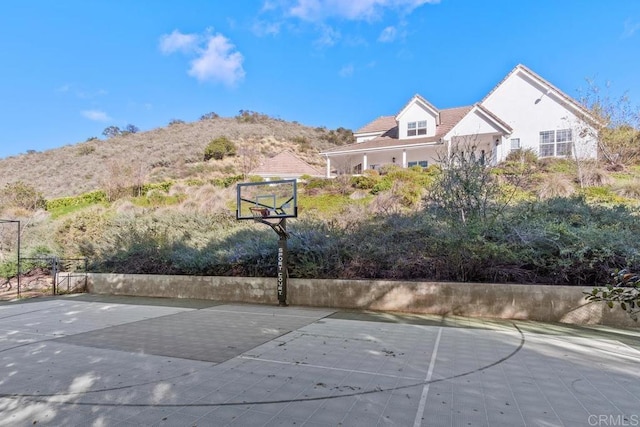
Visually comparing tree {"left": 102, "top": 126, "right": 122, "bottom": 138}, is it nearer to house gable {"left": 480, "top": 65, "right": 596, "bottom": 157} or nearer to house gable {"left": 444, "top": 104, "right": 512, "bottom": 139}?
house gable {"left": 444, "top": 104, "right": 512, "bottom": 139}

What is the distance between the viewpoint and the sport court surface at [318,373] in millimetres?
3141

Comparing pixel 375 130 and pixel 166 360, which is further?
pixel 375 130

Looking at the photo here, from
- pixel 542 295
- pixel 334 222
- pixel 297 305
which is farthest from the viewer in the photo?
pixel 334 222

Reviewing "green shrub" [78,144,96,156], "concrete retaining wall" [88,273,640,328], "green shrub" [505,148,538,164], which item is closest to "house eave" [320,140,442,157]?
"green shrub" [505,148,538,164]

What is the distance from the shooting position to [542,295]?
21.1 feet

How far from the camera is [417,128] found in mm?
23969

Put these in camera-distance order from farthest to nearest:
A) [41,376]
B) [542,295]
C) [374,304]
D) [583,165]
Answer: [583,165]
[374,304]
[542,295]
[41,376]

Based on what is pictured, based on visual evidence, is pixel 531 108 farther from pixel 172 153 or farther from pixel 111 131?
pixel 111 131

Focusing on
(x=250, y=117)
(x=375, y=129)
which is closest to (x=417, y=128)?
(x=375, y=129)

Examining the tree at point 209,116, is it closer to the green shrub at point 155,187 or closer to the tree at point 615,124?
the green shrub at point 155,187

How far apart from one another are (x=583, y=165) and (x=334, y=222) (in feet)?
39.5

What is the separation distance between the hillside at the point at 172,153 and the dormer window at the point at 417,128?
1536 cm

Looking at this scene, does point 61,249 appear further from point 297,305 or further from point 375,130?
point 375,130

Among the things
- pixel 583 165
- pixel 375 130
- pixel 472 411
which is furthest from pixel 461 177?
pixel 375 130
